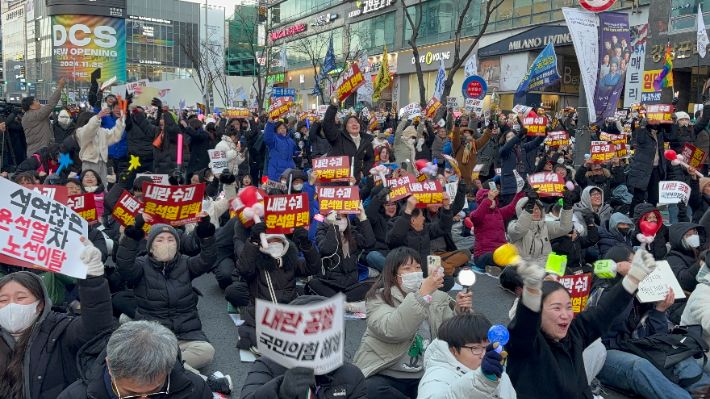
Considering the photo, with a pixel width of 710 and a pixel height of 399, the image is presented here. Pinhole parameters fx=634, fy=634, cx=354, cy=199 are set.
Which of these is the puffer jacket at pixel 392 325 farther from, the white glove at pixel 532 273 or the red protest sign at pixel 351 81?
the red protest sign at pixel 351 81

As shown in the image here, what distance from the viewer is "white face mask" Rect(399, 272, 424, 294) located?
4133 millimetres

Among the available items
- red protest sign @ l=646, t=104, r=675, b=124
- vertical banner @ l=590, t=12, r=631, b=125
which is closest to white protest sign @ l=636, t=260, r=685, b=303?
vertical banner @ l=590, t=12, r=631, b=125

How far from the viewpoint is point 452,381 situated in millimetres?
3090

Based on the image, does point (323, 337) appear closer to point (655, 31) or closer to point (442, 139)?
point (442, 139)

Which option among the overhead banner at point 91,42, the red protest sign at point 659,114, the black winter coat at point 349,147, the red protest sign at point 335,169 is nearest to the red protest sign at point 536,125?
Result: the red protest sign at point 659,114

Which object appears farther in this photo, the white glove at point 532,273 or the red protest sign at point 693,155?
the red protest sign at point 693,155

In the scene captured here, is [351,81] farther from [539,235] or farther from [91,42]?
[91,42]

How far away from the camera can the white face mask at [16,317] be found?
10.8 feet

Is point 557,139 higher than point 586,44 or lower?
lower

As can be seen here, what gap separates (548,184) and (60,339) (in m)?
6.12

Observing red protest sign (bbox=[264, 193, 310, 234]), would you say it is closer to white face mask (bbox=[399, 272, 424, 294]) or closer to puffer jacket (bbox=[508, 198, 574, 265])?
white face mask (bbox=[399, 272, 424, 294])

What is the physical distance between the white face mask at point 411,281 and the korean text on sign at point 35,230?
1972mm

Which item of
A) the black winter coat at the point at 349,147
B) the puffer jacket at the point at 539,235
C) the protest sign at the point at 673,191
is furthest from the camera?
the black winter coat at the point at 349,147

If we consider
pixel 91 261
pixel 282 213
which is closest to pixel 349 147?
pixel 282 213
